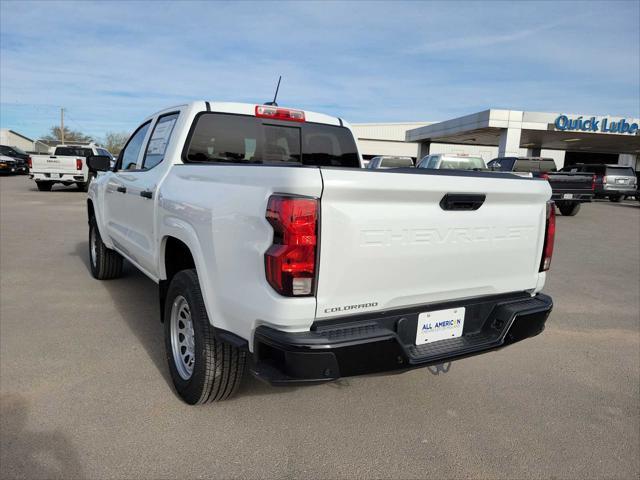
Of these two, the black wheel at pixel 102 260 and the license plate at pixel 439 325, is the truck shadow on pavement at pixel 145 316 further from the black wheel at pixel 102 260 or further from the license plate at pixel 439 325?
the license plate at pixel 439 325

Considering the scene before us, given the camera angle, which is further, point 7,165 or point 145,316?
point 7,165

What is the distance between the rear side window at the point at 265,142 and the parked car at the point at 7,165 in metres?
30.1

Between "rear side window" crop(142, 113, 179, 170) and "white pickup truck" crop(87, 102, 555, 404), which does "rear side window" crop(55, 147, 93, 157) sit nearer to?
"rear side window" crop(142, 113, 179, 170)

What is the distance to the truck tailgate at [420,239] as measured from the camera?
219 cm

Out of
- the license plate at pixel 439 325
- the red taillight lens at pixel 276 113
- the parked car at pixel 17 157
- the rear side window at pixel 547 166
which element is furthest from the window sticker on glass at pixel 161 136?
the parked car at pixel 17 157

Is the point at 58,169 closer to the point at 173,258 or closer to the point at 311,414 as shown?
the point at 173,258

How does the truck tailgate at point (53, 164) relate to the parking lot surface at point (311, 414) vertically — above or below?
above

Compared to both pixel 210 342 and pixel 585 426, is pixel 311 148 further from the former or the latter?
pixel 585 426

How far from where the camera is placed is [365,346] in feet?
7.31

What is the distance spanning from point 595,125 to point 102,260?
3038 cm

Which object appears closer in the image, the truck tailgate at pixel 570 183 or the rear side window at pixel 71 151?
the truck tailgate at pixel 570 183

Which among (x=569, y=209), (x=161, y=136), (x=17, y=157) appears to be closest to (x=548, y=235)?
(x=161, y=136)

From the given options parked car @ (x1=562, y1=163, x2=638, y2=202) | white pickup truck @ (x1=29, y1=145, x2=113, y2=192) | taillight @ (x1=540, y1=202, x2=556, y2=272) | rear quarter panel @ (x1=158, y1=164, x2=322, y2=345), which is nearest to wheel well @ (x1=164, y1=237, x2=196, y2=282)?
rear quarter panel @ (x1=158, y1=164, x2=322, y2=345)

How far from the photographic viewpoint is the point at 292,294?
215 cm
